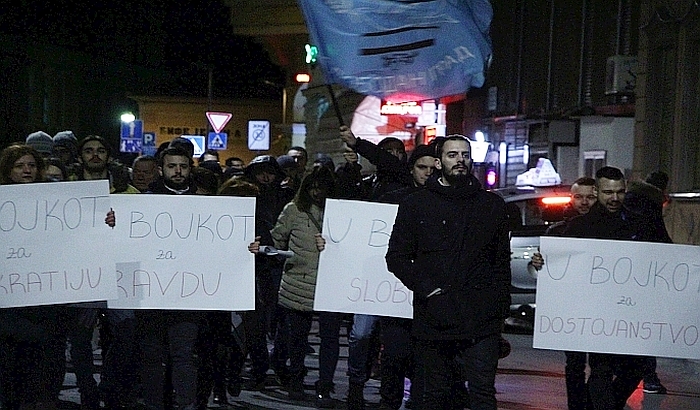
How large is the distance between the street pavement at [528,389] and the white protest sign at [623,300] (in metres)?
2.28

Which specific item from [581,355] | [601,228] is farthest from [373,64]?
[581,355]

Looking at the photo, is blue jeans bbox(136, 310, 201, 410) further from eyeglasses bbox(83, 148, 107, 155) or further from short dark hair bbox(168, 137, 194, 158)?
eyeglasses bbox(83, 148, 107, 155)

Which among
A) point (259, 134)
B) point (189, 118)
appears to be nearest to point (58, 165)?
point (259, 134)

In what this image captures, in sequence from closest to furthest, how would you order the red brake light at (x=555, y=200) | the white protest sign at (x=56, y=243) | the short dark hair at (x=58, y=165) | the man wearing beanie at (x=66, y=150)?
the white protest sign at (x=56, y=243) < the short dark hair at (x=58, y=165) < the man wearing beanie at (x=66, y=150) < the red brake light at (x=555, y=200)

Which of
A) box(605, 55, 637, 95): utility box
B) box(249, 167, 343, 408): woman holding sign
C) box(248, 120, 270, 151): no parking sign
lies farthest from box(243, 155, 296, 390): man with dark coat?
box(248, 120, 270, 151): no parking sign

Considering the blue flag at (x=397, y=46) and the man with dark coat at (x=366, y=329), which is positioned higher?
the blue flag at (x=397, y=46)

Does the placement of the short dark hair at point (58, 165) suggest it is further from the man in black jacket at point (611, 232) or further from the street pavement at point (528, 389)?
the man in black jacket at point (611, 232)

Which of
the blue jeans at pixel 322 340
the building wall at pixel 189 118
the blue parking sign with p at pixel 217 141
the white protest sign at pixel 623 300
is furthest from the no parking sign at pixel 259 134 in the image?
the white protest sign at pixel 623 300

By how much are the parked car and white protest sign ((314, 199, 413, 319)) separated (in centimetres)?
562

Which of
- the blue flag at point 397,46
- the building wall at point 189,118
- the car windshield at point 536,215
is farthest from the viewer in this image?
the building wall at point 189,118

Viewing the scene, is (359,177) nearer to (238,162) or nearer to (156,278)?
(156,278)

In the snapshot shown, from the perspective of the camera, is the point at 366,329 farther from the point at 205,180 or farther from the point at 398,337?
the point at 205,180

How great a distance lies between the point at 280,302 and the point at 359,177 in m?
1.14

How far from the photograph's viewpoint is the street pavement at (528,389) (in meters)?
9.87
